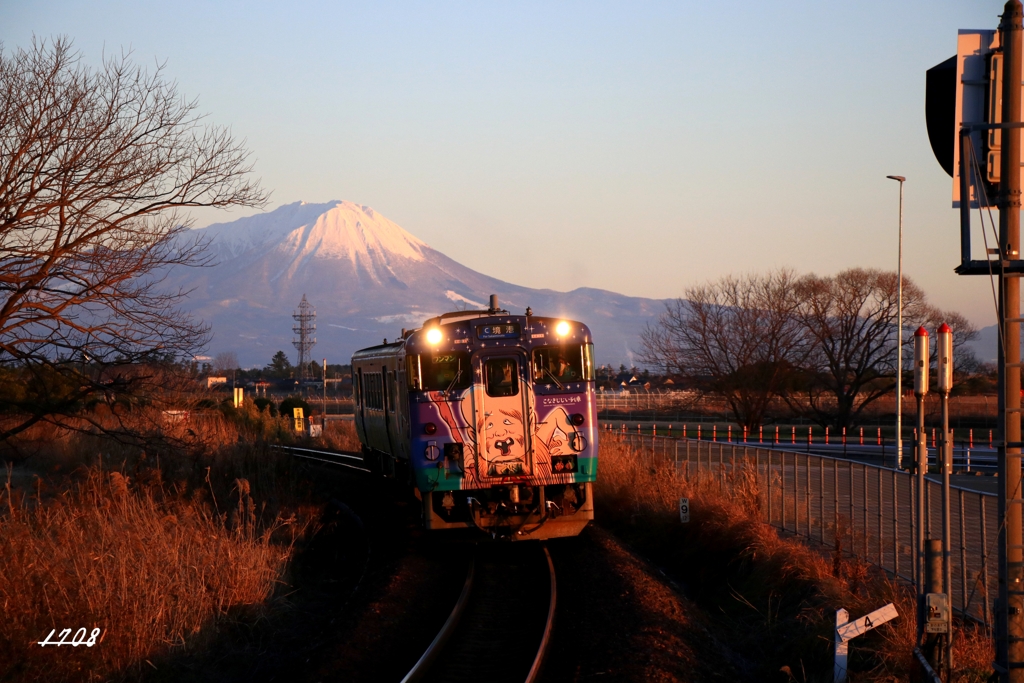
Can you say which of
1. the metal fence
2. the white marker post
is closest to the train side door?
the metal fence

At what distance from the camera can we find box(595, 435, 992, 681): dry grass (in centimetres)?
834

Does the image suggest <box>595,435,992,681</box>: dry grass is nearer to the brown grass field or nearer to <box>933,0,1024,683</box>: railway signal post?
the brown grass field

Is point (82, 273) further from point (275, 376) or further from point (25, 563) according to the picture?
point (275, 376)

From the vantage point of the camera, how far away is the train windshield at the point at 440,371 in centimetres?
1448

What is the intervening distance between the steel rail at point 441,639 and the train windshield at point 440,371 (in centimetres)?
310

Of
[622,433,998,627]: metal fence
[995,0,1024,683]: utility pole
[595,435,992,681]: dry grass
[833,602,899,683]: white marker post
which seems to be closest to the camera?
[995,0,1024,683]: utility pole

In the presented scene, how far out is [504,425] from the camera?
14461mm

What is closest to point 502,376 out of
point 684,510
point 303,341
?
point 684,510

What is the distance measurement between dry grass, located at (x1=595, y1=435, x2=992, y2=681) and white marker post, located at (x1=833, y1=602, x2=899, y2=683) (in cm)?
20

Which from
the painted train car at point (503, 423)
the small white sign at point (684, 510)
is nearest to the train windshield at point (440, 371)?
the painted train car at point (503, 423)

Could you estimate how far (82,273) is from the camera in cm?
1272

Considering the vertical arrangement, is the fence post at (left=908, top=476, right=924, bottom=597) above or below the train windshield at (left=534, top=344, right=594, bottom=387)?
below

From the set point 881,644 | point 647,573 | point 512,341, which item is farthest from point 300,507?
point 881,644

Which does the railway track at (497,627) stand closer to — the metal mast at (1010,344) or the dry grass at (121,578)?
the dry grass at (121,578)
